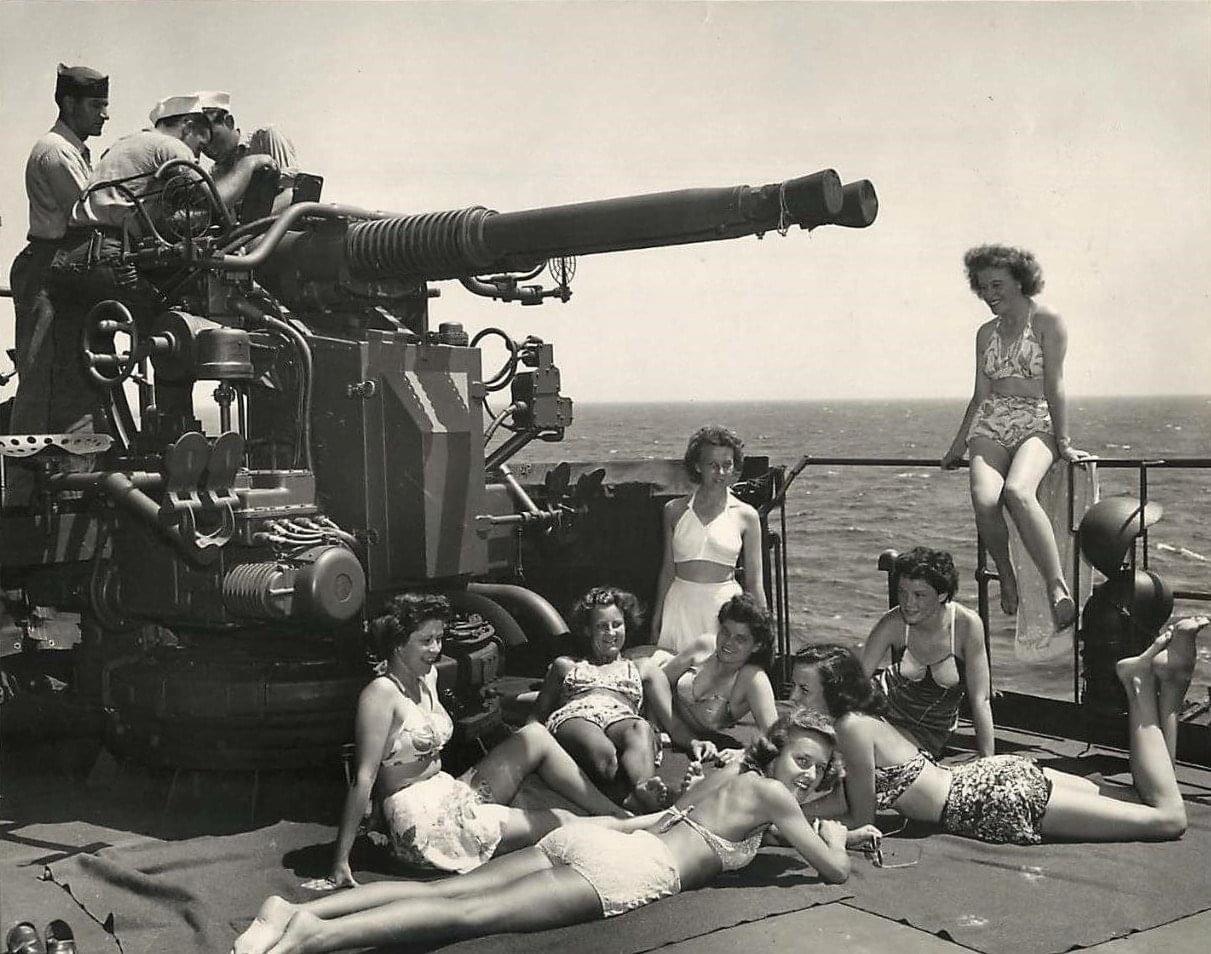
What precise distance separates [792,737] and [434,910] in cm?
140

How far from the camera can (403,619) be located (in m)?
4.89

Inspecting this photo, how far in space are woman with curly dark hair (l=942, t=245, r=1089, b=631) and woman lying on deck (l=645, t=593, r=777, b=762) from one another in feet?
3.63

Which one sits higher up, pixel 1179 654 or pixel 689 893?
pixel 1179 654

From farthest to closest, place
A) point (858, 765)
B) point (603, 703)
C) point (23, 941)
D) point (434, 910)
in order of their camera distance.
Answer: point (603, 703) < point (858, 765) < point (434, 910) < point (23, 941)

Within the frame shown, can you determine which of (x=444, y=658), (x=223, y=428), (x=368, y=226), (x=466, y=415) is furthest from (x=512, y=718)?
(x=368, y=226)

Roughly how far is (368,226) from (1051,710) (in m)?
3.79

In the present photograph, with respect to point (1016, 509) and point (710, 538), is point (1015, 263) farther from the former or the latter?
point (710, 538)

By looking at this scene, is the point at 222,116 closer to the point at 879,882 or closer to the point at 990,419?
the point at 990,419

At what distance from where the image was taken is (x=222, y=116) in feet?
21.3

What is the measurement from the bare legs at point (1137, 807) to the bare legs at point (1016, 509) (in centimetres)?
68

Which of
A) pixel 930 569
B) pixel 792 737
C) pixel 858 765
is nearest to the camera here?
pixel 792 737

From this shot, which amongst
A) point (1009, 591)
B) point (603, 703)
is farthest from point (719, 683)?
point (1009, 591)

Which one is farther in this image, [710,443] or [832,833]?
[710,443]

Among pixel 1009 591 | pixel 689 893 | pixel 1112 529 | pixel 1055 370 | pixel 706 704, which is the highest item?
pixel 1055 370
